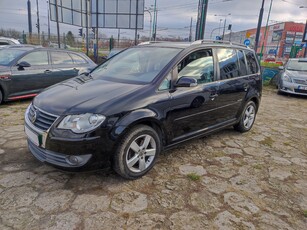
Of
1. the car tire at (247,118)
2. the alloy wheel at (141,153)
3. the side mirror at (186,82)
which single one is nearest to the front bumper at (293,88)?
the car tire at (247,118)

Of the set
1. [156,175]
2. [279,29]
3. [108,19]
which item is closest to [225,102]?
[156,175]

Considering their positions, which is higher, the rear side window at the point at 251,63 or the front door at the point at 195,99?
the rear side window at the point at 251,63

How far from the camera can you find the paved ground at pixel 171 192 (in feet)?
7.38

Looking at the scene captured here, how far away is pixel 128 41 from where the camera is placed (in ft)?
96.2

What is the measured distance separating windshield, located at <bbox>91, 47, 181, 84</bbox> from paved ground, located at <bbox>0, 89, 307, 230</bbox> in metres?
1.24

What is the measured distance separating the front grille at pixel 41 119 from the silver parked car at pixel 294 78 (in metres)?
A: 9.49

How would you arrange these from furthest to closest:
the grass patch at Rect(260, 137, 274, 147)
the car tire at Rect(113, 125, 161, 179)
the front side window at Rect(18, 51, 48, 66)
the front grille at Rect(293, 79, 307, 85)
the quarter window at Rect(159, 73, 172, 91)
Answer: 1. the front grille at Rect(293, 79, 307, 85)
2. the front side window at Rect(18, 51, 48, 66)
3. the grass patch at Rect(260, 137, 274, 147)
4. the quarter window at Rect(159, 73, 172, 91)
5. the car tire at Rect(113, 125, 161, 179)

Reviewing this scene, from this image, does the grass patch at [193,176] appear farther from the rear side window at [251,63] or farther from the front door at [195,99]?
the rear side window at [251,63]

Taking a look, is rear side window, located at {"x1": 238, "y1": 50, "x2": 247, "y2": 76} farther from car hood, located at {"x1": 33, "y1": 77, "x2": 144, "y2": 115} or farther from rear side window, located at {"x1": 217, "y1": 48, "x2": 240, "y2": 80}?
car hood, located at {"x1": 33, "y1": 77, "x2": 144, "y2": 115}

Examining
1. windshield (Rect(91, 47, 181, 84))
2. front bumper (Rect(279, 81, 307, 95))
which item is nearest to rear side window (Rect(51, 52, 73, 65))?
windshield (Rect(91, 47, 181, 84))

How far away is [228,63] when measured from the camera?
13.2ft

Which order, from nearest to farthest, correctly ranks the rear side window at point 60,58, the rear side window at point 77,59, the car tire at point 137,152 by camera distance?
the car tire at point 137,152, the rear side window at point 60,58, the rear side window at point 77,59

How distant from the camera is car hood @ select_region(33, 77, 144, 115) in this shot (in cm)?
249

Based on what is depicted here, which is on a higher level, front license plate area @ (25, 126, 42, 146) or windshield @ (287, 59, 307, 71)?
windshield @ (287, 59, 307, 71)
